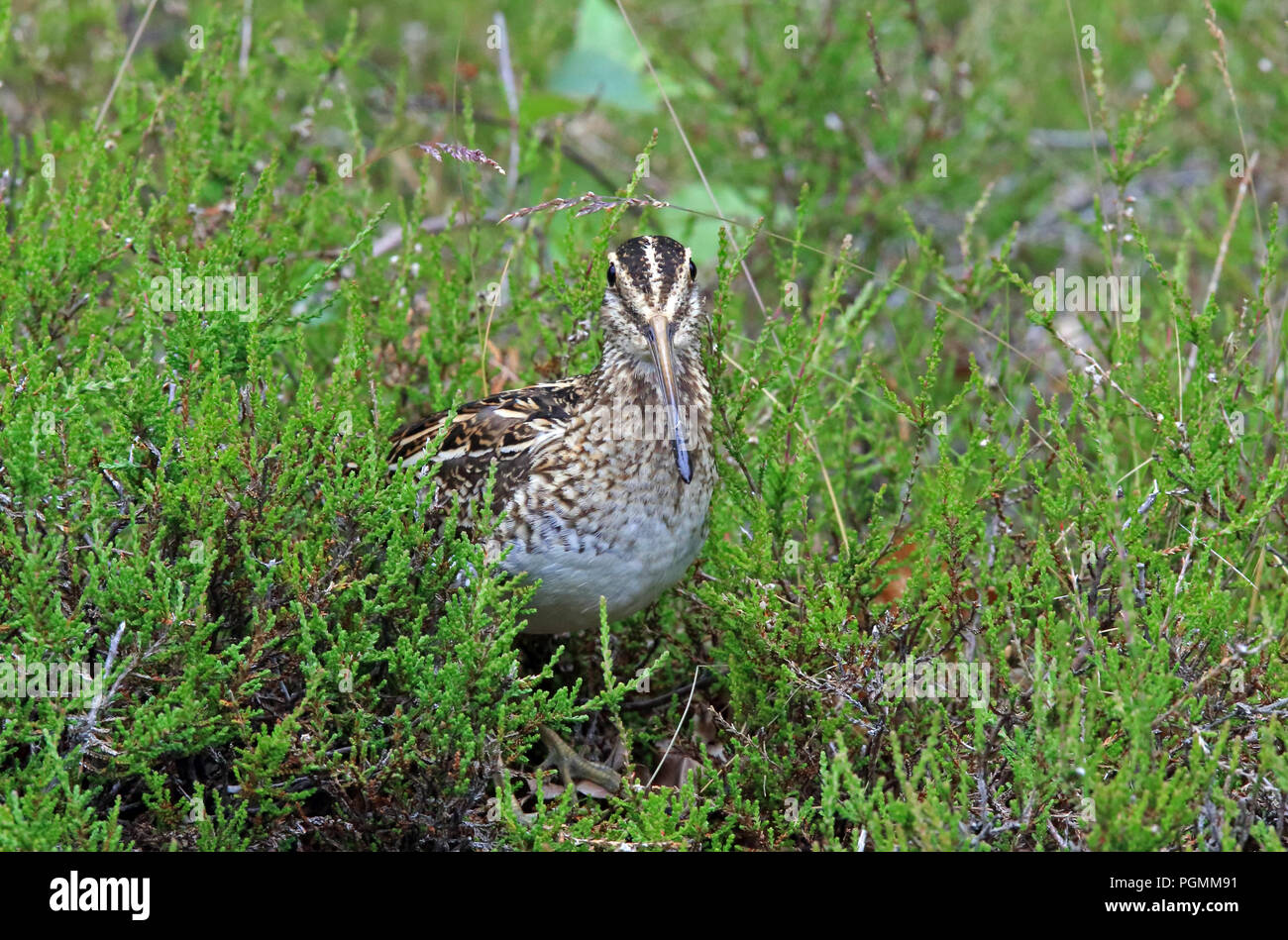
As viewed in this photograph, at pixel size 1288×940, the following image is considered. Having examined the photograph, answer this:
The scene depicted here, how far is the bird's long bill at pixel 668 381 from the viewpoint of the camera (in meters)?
3.45

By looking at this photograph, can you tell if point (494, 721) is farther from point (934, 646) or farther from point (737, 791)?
point (934, 646)

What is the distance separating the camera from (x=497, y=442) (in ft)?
12.4

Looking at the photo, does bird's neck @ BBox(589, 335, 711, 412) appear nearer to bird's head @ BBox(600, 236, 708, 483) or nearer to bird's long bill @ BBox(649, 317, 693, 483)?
bird's head @ BBox(600, 236, 708, 483)

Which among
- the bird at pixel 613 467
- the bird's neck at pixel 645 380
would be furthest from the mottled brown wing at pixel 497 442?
the bird's neck at pixel 645 380

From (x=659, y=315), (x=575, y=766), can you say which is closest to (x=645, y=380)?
(x=659, y=315)

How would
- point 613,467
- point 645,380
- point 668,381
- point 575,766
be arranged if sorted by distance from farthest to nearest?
point 575,766 → point 645,380 → point 613,467 → point 668,381

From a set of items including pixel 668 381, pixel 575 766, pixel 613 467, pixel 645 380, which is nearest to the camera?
pixel 668 381

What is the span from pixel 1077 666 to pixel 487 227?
340cm

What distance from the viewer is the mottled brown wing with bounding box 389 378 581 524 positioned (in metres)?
3.71

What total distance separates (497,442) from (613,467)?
370 millimetres

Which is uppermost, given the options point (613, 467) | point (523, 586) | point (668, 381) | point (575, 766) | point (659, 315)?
point (659, 315)

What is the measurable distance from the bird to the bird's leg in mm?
15

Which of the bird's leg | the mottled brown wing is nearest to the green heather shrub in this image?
the bird's leg

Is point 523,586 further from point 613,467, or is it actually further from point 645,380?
point 645,380
